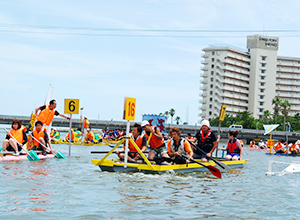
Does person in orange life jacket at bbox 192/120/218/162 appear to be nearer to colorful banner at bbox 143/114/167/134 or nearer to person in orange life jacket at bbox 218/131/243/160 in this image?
person in orange life jacket at bbox 218/131/243/160

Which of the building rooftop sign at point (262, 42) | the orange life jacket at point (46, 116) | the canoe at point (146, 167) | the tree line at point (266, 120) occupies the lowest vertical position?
the canoe at point (146, 167)

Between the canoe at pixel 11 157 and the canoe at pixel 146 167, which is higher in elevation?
the canoe at pixel 146 167

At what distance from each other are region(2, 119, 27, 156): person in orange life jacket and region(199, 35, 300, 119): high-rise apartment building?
11817 centimetres

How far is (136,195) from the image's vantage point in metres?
9.74

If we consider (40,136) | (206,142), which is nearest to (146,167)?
(206,142)

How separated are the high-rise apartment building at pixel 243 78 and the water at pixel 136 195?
120619 millimetres

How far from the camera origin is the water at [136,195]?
7.95 meters

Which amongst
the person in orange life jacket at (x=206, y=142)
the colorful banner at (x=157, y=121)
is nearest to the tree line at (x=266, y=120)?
the colorful banner at (x=157, y=121)

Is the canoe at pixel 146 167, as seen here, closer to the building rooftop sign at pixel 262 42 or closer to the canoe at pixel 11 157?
the canoe at pixel 11 157

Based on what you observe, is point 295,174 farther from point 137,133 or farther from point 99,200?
point 99,200

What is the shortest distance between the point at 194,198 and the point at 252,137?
86830 millimetres

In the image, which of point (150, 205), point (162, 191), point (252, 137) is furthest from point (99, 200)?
point (252, 137)

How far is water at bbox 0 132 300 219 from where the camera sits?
7.95m

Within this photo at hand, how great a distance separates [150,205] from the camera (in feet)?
28.6
